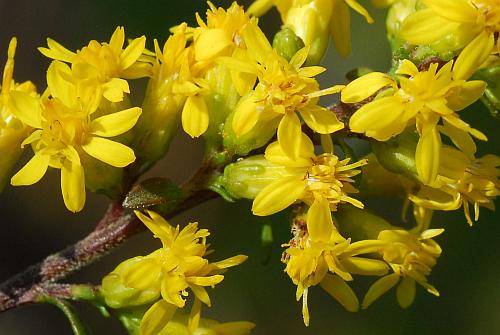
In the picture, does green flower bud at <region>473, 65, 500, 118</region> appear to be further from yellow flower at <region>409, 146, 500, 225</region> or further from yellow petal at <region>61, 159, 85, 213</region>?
yellow petal at <region>61, 159, 85, 213</region>

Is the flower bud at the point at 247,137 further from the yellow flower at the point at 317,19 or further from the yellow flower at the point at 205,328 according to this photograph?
the yellow flower at the point at 205,328

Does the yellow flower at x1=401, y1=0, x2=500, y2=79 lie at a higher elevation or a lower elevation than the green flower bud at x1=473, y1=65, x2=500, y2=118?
higher

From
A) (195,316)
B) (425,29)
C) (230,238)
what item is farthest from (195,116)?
(230,238)

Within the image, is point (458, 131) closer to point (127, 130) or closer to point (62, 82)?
point (127, 130)

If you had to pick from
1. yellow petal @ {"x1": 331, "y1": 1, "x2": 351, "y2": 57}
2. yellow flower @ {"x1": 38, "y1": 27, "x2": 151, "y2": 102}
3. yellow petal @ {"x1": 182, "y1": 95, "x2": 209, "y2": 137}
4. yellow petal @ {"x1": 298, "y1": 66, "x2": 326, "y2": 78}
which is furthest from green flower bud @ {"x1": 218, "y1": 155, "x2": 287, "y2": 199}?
yellow petal @ {"x1": 331, "y1": 1, "x2": 351, "y2": 57}

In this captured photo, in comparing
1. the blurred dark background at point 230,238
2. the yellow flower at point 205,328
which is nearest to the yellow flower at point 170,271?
the yellow flower at point 205,328

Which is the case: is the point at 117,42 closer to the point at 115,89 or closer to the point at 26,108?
the point at 115,89
